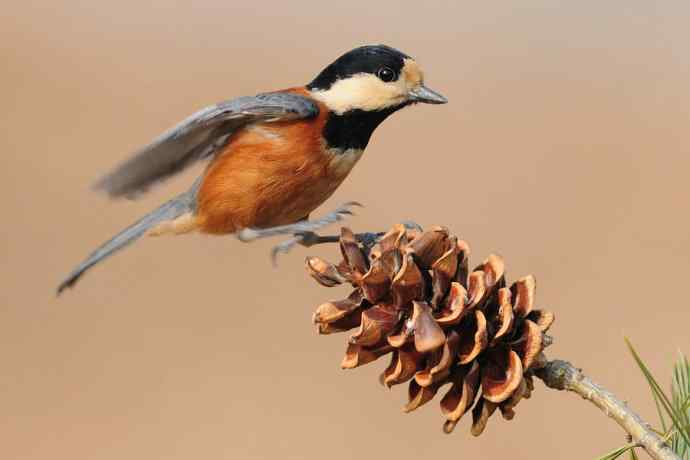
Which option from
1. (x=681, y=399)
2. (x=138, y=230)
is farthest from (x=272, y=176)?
(x=681, y=399)

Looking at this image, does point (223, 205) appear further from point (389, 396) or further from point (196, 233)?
point (389, 396)

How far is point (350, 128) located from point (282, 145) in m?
0.17

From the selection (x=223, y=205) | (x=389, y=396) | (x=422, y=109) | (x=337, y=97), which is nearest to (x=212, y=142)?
(x=223, y=205)

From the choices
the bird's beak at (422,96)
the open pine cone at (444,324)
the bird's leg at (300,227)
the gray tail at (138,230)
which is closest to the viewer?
the open pine cone at (444,324)

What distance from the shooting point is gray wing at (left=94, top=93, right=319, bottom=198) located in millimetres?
2193

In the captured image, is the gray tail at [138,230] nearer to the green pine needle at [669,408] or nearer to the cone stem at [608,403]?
the cone stem at [608,403]

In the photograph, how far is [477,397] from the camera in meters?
1.09

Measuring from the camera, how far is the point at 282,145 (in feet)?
7.25

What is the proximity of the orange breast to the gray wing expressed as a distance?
1.4 inches

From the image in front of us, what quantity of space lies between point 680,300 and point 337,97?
2.21m

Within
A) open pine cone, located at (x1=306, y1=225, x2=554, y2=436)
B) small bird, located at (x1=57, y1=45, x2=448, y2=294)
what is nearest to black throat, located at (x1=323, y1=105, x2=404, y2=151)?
small bird, located at (x1=57, y1=45, x2=448, y2=294)

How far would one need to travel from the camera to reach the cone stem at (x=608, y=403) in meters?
0.91

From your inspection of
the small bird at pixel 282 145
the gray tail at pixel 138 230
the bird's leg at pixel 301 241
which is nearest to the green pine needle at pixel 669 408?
the bird's leg at pixel 301 241

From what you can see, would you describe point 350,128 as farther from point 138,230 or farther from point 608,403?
point 608,403
